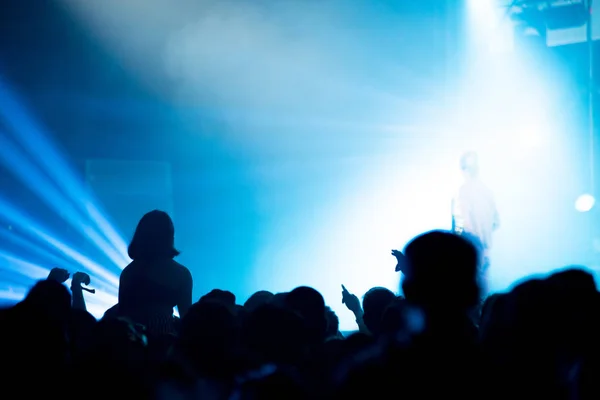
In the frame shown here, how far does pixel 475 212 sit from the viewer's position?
23.5ft

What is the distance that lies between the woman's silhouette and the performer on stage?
14.5ft

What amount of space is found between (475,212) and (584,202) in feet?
8.48

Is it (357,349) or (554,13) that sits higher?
(554,13)

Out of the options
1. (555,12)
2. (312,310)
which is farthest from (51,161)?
(555,12)

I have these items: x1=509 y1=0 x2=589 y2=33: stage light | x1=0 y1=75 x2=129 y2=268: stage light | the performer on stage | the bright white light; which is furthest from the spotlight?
x1=0 y1=75 x2=129 y2=268: stage light

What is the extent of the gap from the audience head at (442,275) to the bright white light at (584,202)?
26.6 ft

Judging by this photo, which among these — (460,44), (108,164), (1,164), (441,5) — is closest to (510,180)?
(460,44)

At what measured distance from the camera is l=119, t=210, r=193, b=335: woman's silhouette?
3287mm

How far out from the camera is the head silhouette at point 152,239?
10.9ft

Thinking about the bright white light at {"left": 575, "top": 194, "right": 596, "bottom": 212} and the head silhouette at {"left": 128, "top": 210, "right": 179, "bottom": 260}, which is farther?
the bright white light at {"left": 575, "top": 194, "right": 596, "bottom": 212}

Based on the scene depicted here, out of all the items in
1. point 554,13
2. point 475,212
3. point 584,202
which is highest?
point 554,13

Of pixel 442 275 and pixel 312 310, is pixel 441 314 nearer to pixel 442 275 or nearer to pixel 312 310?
pixel 442 275

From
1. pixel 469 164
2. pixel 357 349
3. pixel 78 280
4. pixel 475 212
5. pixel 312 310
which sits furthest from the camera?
pixel 469 164

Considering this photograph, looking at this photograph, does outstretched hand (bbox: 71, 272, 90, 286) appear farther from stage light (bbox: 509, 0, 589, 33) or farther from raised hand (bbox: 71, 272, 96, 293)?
stage light (bbox: 509, 0, 589, 33)
